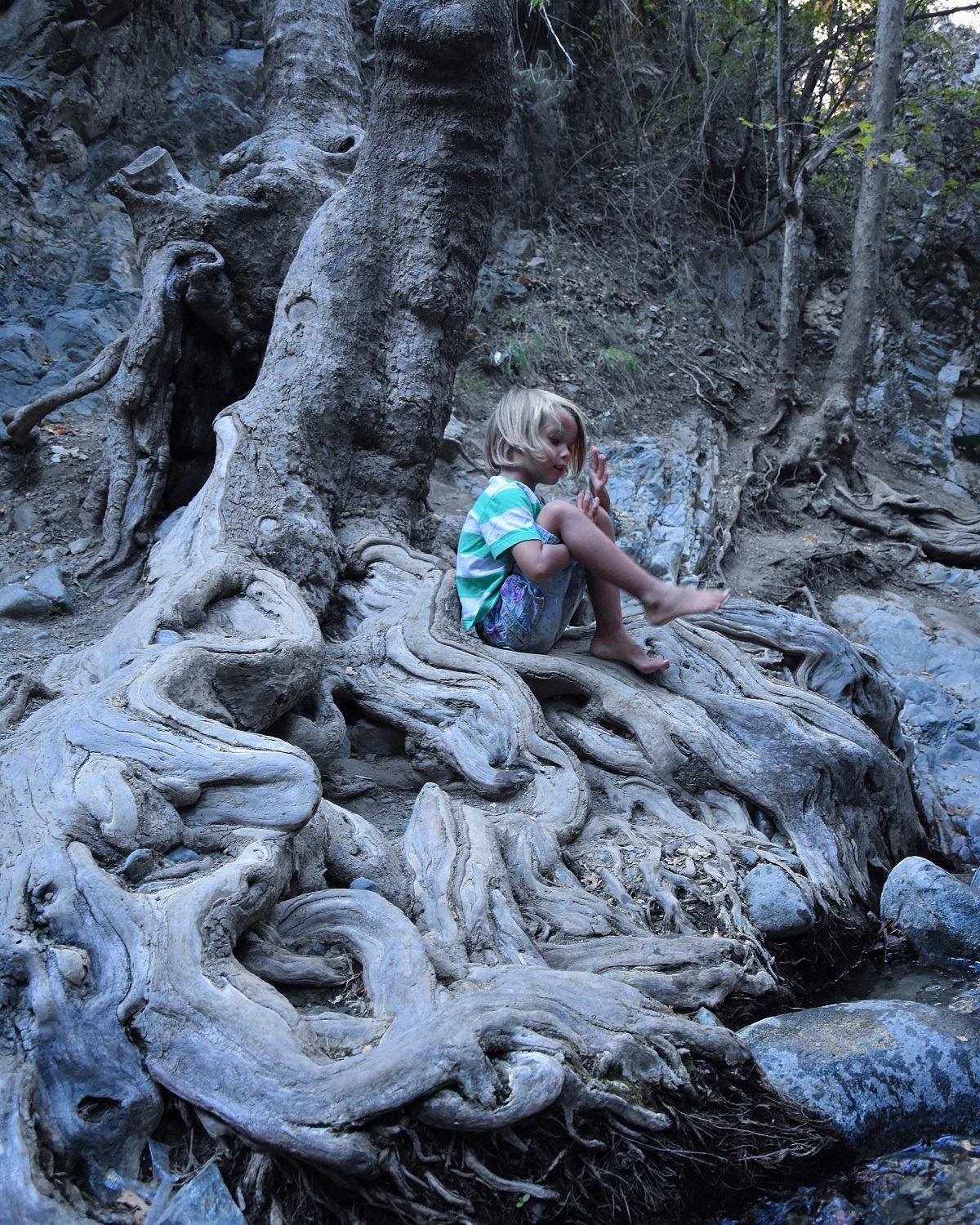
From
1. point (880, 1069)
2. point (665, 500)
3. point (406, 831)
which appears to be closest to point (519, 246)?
point (665, 500)

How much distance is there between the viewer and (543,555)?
3.35 metres

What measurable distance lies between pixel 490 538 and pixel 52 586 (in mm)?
2481

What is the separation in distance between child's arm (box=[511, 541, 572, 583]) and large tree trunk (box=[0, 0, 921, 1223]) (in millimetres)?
438

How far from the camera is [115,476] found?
16.8ft

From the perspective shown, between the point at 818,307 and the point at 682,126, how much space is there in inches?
101

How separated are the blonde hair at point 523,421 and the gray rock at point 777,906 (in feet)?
5.59

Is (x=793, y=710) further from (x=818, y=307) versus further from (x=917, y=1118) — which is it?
(x=818, y=307)

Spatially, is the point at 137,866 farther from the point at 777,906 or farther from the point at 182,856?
the point at 777,906

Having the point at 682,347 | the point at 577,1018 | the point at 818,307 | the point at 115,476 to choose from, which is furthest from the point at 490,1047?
the point at 818,307

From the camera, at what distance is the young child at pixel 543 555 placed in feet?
10.9

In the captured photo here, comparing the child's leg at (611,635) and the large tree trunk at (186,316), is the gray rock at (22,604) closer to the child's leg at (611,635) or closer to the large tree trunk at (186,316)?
the large tree trunk at (186,316)

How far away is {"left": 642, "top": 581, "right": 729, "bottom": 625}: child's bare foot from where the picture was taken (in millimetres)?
3174

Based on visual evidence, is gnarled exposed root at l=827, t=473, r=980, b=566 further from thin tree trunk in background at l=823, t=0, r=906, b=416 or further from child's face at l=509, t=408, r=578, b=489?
child's face at l=509, t=408, r=578, b=489

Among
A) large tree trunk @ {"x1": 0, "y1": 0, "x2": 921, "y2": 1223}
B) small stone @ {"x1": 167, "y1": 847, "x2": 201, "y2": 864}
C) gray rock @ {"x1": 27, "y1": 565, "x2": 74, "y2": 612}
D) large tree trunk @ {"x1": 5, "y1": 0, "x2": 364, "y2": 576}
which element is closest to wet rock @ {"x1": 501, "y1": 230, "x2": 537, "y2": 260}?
large tree trunk @ {"x1": 5, "y1": 0, "x2": 364, "y2": 576}
